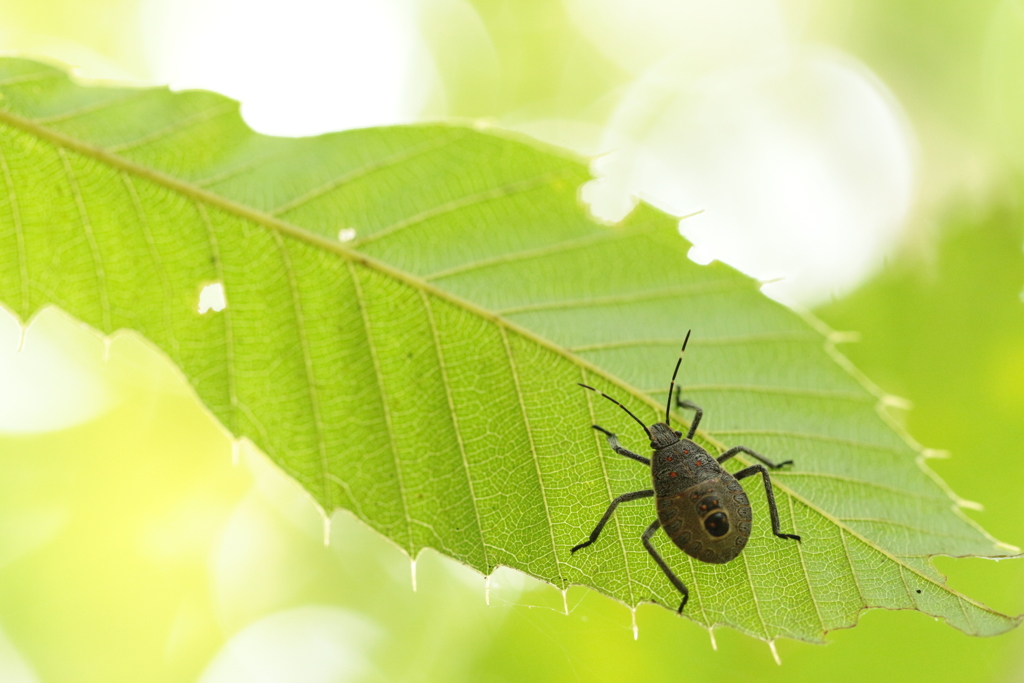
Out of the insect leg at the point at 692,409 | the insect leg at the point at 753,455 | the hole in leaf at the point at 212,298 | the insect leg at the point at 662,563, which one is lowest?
the insect leg at the point at 662,563

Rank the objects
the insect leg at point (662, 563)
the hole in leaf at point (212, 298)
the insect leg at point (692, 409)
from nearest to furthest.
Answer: the insect leg at point (662, 563) → the hole in leaf at point (212, 298) → the insect leg at point (692, 409)

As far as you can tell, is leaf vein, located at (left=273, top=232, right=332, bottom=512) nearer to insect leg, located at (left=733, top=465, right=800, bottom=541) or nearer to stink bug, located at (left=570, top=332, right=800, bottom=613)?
stink bug, located at (left=570, top=332, right=800, bottom=613)

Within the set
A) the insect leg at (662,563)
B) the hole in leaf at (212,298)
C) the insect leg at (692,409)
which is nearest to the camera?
the insect leg at (662,563)

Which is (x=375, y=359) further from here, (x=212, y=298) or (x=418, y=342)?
(x=212, y=298)

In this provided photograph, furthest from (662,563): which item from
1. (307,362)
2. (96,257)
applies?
(96,257)

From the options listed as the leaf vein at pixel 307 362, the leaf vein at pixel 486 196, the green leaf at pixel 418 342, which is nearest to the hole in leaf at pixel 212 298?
the green leaf at pixel 418 342

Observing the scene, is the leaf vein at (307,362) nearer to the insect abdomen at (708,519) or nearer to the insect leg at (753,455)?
the insect abdomen at (708,519)
